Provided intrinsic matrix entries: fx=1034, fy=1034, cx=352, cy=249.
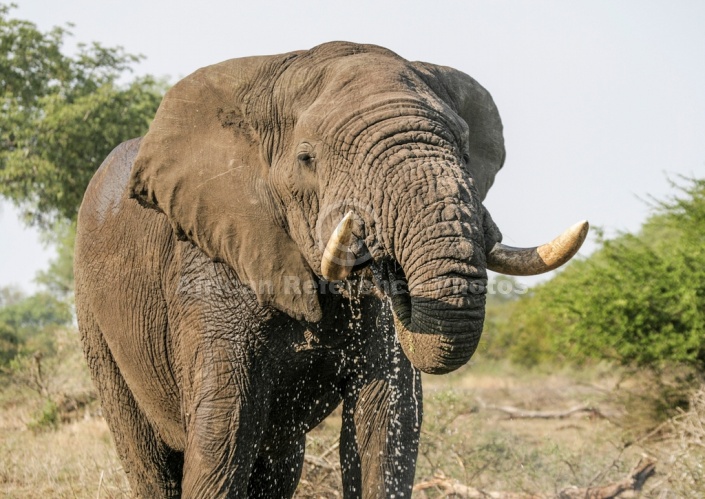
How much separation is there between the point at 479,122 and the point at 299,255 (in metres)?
1.15

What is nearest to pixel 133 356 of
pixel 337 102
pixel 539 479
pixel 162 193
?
pixel 162 193

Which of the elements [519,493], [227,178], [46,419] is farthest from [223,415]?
[46,419]

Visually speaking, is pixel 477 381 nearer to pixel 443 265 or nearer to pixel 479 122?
pixel 479 122

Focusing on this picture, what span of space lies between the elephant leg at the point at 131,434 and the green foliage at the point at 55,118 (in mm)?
9080

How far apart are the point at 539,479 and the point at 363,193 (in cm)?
476

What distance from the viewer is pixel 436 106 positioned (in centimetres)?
366

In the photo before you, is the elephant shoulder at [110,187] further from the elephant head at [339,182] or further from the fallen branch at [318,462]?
the fallen branch at [318,462]

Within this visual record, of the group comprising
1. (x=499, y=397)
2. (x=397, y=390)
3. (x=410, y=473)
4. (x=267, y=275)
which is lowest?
(x=499, y=397)

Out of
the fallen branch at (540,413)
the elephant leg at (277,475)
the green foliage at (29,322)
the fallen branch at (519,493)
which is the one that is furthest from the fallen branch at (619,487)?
the green foliage at (29,322)

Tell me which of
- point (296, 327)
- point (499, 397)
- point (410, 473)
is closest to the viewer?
point (296, 327)

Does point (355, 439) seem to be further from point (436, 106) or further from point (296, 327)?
point (436, 106)

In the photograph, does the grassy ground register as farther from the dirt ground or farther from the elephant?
the elephant

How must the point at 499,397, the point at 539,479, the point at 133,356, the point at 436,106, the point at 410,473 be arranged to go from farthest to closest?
the point at 499,397, the point at 539,479, the point at 133,356, the point at 410,473, the point at 436,106

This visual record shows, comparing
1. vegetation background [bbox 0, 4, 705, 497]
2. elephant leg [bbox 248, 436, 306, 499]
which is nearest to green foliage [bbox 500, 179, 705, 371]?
vegetation background [bbox 0, 4, 705, 497]
